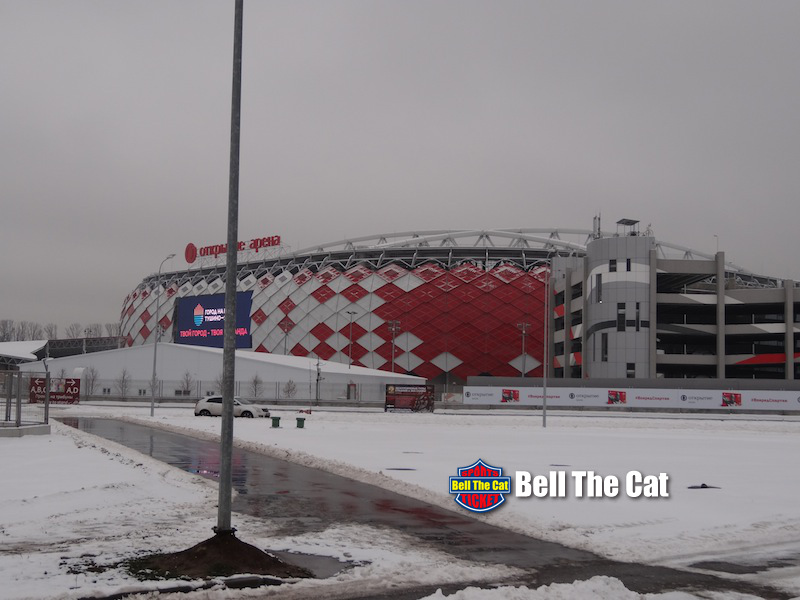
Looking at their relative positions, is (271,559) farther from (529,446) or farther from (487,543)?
(529,446)

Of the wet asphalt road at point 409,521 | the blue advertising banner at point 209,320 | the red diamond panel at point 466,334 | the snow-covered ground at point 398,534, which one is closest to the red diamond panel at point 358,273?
the red diamond panel at point 466,334

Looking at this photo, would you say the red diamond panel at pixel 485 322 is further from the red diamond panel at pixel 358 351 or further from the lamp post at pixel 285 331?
the lamp post at pixel 285 331

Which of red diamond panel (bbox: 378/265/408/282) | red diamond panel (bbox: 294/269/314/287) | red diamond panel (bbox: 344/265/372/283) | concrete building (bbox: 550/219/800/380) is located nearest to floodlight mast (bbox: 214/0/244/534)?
concrete building (bbox: 550/219/800/380)

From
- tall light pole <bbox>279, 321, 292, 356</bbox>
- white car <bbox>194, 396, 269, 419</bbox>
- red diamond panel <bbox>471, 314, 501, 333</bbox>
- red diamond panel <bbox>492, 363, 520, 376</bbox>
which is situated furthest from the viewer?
tall light pole <bbox>279, 321, 292, 356</bbox>

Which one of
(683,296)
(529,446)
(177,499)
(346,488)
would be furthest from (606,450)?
(683,296)

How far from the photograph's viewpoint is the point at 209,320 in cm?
12169

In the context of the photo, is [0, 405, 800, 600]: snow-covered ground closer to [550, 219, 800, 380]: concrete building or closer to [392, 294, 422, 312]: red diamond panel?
[550, 219, 800, 380]: concrete building

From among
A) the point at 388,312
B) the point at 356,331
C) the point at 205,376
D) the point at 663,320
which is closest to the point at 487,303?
the point at 388,312

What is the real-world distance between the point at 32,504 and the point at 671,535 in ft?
36.1

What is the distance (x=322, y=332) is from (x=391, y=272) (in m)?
13.1

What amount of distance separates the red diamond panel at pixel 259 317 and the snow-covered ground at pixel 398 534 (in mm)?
91377

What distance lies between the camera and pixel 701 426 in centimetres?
4719

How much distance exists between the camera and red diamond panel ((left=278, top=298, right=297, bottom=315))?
11694cm

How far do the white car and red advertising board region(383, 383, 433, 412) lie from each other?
1163 cm
